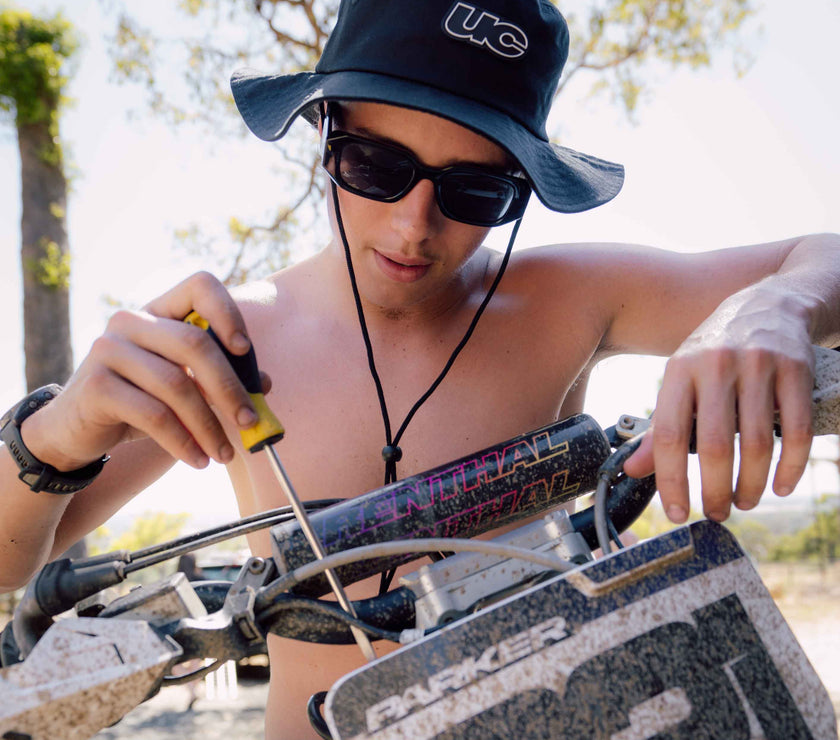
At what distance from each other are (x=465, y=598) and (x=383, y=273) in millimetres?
883

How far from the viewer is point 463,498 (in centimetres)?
101

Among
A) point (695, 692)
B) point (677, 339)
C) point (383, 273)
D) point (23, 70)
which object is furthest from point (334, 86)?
point (23, 70)

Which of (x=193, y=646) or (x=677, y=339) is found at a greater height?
(x=677, y=339)

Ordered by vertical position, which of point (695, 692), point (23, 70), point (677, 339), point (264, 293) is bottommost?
point (695, 692)

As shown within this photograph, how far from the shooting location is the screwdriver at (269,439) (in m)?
0.87

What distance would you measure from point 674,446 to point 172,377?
702mm

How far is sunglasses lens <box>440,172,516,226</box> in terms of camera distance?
4.73ft

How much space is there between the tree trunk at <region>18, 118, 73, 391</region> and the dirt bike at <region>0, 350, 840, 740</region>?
8272 mm

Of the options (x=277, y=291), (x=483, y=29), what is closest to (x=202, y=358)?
(x=483, y=29)

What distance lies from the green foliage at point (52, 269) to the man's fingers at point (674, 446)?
358 inches

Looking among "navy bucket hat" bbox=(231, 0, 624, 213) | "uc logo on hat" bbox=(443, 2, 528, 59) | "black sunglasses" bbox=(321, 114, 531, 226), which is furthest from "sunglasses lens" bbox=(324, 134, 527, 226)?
"uc logo on hat" bbox=(443, 2, 528, 59)

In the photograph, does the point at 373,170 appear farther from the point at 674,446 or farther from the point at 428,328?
the point at 674,446

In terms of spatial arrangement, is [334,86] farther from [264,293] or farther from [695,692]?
[695,692]

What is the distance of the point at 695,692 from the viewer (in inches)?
28.9
